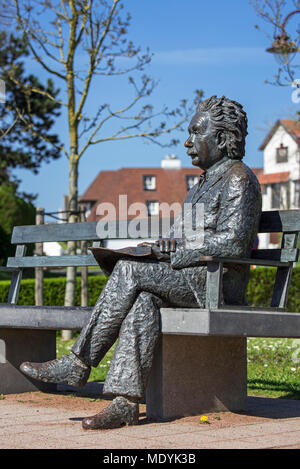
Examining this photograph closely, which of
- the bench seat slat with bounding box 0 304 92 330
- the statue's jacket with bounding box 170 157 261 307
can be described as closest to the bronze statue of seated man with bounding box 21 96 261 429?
the statue's jacket with bounding box 170 157 261 307

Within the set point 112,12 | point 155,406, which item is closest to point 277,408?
point 155,406

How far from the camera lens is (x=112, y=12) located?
1208 cm

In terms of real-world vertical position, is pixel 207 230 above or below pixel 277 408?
above

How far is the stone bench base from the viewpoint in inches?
183

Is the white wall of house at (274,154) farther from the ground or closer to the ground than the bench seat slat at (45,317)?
farther from the ground

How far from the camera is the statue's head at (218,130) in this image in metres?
4.97

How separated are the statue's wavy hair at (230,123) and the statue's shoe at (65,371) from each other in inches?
65.0

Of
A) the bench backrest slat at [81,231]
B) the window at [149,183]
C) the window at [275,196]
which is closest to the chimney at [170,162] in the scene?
the window at [149,183]

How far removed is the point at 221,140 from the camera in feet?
16.4

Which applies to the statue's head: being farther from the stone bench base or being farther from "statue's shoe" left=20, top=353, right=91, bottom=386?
"statue's shoe" left=20, top=353, right=91, bottom=386

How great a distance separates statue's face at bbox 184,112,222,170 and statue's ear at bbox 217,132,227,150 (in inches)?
0.8

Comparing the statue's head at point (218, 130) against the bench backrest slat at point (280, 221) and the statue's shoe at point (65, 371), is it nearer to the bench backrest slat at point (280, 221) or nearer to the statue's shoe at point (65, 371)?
the bench backrest slat at point (280, 221)
